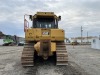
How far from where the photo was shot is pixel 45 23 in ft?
59.3

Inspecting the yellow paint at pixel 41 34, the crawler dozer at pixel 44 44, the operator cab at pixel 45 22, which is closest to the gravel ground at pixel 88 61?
the crawler dozer at pixel 44 44

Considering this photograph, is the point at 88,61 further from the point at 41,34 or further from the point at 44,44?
the point at 44,44

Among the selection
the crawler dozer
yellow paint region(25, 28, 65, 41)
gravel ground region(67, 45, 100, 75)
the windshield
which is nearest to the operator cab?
the windshield

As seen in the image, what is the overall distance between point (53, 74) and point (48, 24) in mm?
5526

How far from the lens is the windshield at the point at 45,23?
18.0m

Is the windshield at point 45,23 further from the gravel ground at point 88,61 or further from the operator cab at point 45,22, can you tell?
the gravel ground at point 88,61

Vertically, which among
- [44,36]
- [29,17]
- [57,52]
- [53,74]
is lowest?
[53,74]

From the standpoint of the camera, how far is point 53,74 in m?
13.3

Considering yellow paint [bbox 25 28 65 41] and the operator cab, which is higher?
the operator cab

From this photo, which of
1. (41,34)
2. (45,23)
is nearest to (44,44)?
(41,34)

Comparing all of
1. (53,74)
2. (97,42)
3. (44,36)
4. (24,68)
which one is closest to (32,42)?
(44,36)

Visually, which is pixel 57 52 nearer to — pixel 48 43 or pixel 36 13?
pixel 48 43

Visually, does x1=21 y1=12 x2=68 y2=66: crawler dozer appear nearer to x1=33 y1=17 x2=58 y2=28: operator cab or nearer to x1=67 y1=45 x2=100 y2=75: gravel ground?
x1=33 y1=17 x2=58 y2=28: operator cab

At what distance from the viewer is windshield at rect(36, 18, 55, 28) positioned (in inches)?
707
